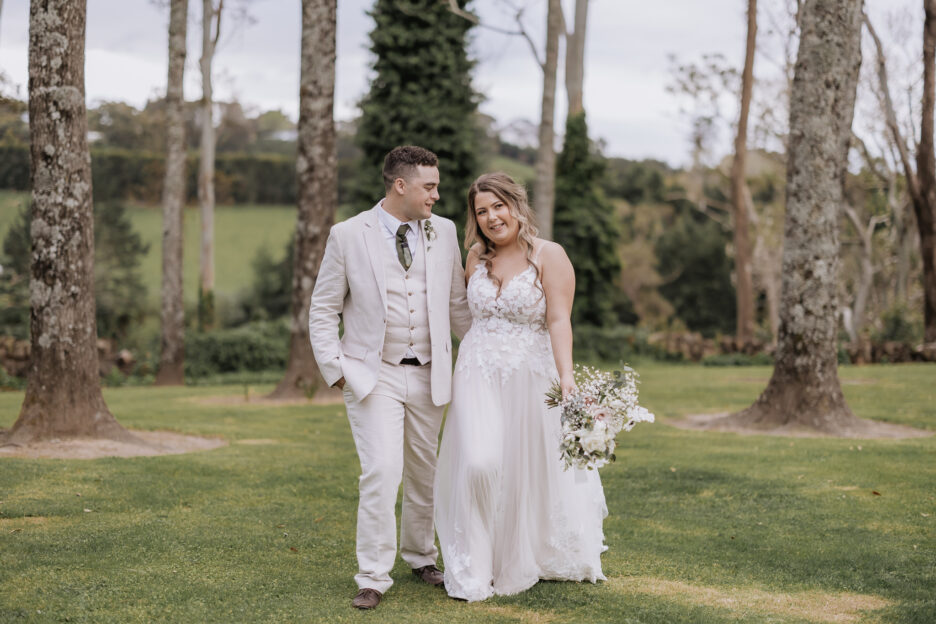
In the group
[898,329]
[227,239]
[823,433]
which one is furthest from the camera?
[227,239]

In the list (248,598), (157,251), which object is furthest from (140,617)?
(157,251)

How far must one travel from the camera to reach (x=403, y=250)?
4.82 m

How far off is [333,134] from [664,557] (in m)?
9.03

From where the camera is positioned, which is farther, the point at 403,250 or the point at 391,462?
the point at 403,250

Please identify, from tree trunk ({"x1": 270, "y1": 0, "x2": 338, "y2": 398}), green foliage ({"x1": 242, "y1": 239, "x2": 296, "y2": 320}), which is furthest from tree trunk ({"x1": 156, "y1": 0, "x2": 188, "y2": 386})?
green foliage ({"x1": 242, "y1": 239, "x2": 296, "y2": 320})

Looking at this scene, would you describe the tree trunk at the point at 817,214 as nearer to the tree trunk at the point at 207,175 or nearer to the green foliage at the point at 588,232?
the green foliage at the point at 588,232

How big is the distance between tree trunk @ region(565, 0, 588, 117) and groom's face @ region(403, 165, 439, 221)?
2028cm

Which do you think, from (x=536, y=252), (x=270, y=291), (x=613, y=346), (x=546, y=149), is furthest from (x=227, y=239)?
(x=536, y=252)

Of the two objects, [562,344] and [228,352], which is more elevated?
[562,344]

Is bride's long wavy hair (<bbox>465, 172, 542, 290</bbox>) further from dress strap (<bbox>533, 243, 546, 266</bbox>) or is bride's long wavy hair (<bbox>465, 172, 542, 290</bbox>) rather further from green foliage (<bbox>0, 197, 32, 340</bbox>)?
green foliage (<bbox>0, 197, 32, 340</bbox>)

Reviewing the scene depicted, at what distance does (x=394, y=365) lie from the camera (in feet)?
15.6

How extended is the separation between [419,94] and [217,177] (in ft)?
69.2

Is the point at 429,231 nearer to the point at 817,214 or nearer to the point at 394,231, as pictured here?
the point at 394,231

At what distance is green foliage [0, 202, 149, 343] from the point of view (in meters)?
24.6
